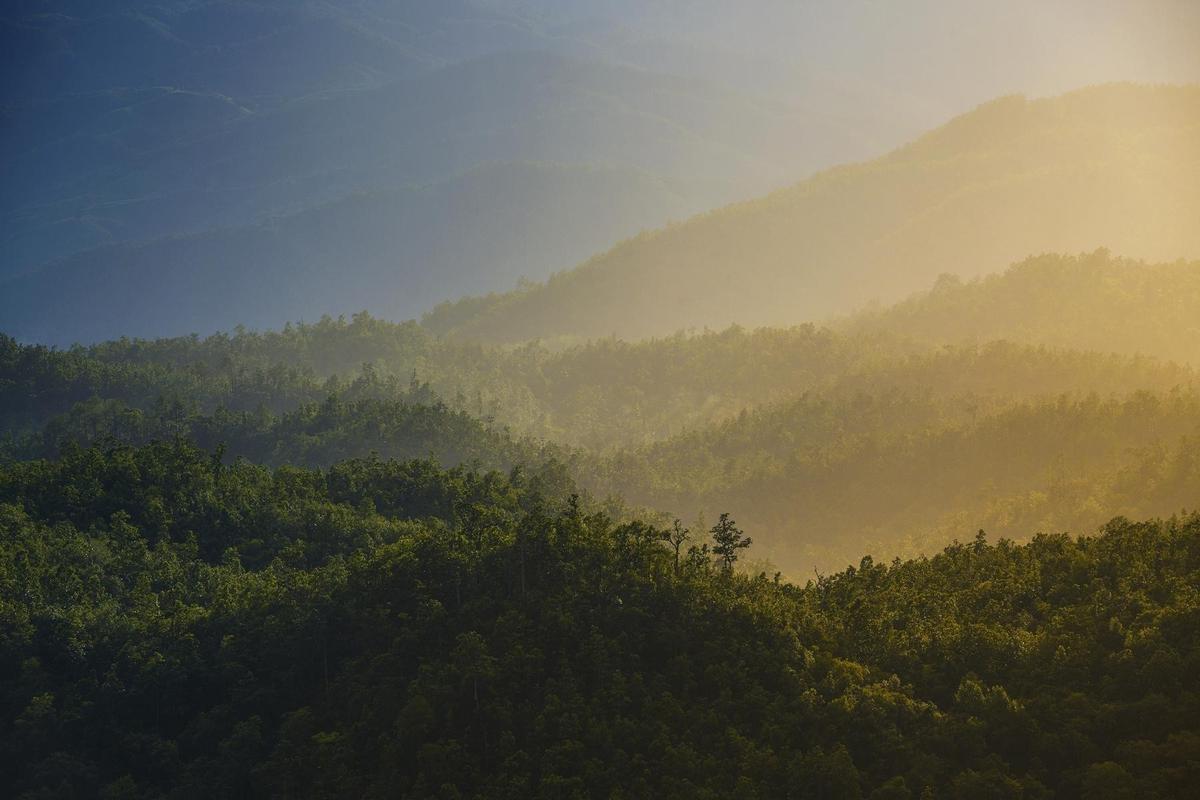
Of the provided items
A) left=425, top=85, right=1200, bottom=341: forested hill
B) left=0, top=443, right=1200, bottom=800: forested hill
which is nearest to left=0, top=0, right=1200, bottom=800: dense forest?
left=0, top=443, right=1200, bottom=800: forested hill

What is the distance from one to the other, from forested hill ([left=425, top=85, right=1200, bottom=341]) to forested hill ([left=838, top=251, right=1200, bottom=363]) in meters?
58.3

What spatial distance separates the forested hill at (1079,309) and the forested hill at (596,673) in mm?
75996

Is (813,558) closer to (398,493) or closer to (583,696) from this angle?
(398,493)

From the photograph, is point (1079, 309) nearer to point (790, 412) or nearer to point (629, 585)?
point (790, 412)

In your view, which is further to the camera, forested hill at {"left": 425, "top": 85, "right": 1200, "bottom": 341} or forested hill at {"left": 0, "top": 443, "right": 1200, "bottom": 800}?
forested hill at {"left": 425, "top": 85, "right": 1200, "bottom": 341}

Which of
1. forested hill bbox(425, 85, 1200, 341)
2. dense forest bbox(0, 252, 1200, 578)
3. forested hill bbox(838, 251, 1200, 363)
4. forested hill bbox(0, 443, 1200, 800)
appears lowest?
forested hill bbox(0, 443, 1200, 800)

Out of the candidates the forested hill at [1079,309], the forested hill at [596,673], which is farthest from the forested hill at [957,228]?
the forested hill at [596,673]

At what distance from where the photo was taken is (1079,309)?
401 feet

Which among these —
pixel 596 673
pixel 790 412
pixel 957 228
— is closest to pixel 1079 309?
pixel 790 412

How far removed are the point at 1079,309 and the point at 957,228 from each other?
243ft

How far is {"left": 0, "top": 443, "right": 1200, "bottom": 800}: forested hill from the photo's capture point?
34.6 metres

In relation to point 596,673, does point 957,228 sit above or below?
above

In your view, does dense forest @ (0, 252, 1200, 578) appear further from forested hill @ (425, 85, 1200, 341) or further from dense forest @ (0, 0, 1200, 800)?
forested hill @ (425, 85, 1200, 341)

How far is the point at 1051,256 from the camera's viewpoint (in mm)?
130625
